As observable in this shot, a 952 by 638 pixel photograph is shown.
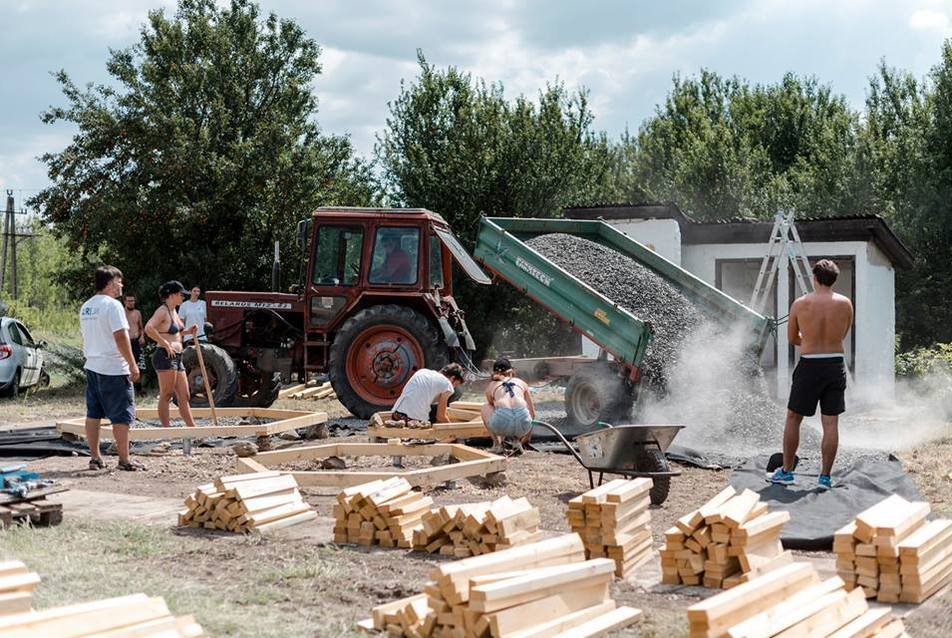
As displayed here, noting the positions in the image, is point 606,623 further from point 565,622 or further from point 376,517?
point 376,517

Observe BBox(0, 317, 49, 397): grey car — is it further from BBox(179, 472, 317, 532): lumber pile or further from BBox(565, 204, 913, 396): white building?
BBox(179, 472, 317, 532): lumber pile

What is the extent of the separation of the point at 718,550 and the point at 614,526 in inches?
24.3

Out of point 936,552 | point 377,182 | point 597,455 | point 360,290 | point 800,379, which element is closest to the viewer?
point 936,552

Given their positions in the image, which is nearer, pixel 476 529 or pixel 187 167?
pixel 476 529

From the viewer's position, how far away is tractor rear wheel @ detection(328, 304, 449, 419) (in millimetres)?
13422

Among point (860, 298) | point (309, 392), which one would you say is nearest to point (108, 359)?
point (309, 392)

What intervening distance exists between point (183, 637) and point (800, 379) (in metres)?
6.05

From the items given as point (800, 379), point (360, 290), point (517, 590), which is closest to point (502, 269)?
point (360, 290)

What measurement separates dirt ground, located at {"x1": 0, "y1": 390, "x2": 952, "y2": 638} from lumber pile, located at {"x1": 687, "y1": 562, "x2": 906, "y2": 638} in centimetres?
43

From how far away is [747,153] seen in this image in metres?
30.5

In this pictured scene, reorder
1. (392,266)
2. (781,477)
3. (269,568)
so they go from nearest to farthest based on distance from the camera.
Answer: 1. (269,568)
2. (781,477)
3. (392,266)

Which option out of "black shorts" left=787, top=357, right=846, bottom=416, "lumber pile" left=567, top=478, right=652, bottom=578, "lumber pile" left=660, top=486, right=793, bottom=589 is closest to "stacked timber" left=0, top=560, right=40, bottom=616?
"lumber pile" left=567, top=478, right=652, bottom=578

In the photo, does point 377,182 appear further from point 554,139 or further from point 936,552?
point 936,552

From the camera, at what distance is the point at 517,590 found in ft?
14.2
